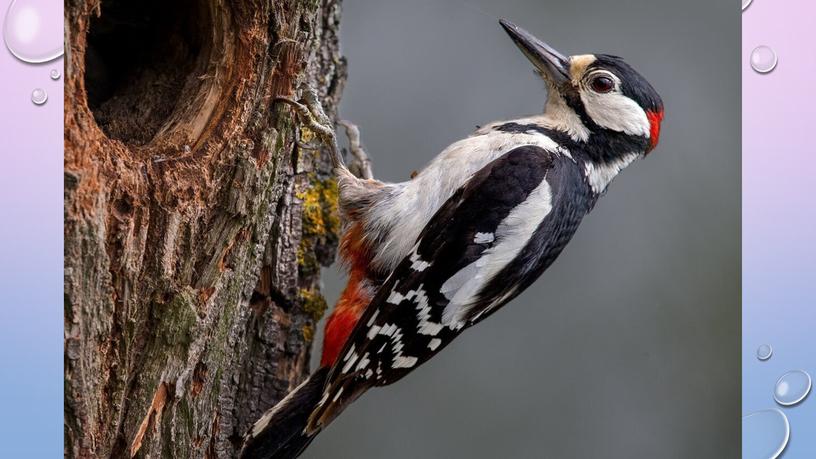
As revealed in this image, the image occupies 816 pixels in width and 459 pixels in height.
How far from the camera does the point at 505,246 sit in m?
2.16

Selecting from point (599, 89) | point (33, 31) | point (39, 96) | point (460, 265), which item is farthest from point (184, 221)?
point (599, 89)

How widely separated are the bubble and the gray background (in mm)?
1028

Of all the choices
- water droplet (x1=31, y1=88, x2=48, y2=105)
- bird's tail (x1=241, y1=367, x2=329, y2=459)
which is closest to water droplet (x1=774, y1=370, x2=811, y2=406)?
bird's tail (x1=241, y1=367, x2=329, y2=459)

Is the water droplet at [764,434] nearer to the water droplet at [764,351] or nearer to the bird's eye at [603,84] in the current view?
the water droplet at [764,351]

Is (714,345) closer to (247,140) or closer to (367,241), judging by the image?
(367,241)

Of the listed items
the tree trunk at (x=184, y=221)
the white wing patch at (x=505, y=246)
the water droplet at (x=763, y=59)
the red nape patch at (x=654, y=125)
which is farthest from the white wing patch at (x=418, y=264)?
the water droplet at (x=763, y=59)

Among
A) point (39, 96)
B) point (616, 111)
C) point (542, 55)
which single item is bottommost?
point (39, 96)

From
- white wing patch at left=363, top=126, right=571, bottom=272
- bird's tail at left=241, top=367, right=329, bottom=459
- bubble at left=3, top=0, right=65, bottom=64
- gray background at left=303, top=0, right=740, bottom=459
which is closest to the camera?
bubble at left=3, top=0, right=65, bottom=64

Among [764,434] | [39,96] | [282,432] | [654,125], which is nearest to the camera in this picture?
[39,96]

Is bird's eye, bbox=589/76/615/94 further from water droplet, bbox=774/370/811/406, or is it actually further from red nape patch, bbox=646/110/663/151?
water droplet, bbox=774/370/811/406

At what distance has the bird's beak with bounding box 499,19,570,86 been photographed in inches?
89.0

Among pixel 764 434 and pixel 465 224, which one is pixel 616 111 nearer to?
pixel 465 224

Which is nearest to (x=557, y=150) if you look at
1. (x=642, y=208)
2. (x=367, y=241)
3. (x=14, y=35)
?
(x=642, y=208)

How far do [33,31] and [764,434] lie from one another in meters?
2.14
